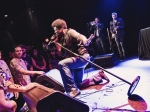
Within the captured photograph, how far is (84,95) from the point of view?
410 cm

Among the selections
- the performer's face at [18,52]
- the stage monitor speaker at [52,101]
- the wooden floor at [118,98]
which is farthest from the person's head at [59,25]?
the stage monitor speaker at [52,101]

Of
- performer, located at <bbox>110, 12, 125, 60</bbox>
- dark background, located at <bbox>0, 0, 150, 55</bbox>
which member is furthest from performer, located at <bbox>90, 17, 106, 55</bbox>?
dark background, located at <bbox>0, 0, 150, 55</bbox>

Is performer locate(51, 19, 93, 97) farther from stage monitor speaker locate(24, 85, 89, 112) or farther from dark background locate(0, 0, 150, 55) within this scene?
dark background locate(0, 0, 150, 55)

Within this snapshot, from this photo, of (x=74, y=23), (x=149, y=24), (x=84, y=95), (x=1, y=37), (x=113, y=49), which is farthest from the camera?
(x=1, y=37)

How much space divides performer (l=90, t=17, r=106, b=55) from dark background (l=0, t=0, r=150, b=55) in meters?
1.26

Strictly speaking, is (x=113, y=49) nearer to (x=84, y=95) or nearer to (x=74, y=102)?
(x=84, y=95)

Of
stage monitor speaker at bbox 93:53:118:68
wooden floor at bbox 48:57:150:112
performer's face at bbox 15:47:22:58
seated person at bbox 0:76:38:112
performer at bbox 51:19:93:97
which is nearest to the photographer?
seated person at bbox 0:76:38:112

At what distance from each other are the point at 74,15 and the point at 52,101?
9788 millimetres

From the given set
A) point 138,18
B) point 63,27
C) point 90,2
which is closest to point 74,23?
point 90,2

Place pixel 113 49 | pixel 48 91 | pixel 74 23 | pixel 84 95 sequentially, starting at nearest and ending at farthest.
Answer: pixel 48 91 < pixel 84 95 < pixel 113 49 < pixel 74 23

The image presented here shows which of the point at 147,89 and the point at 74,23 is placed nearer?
the point at 147,89

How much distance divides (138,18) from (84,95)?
731 cm

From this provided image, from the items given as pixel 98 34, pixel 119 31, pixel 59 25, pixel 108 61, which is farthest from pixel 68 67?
pixel 98 34

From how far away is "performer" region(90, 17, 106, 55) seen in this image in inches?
380
